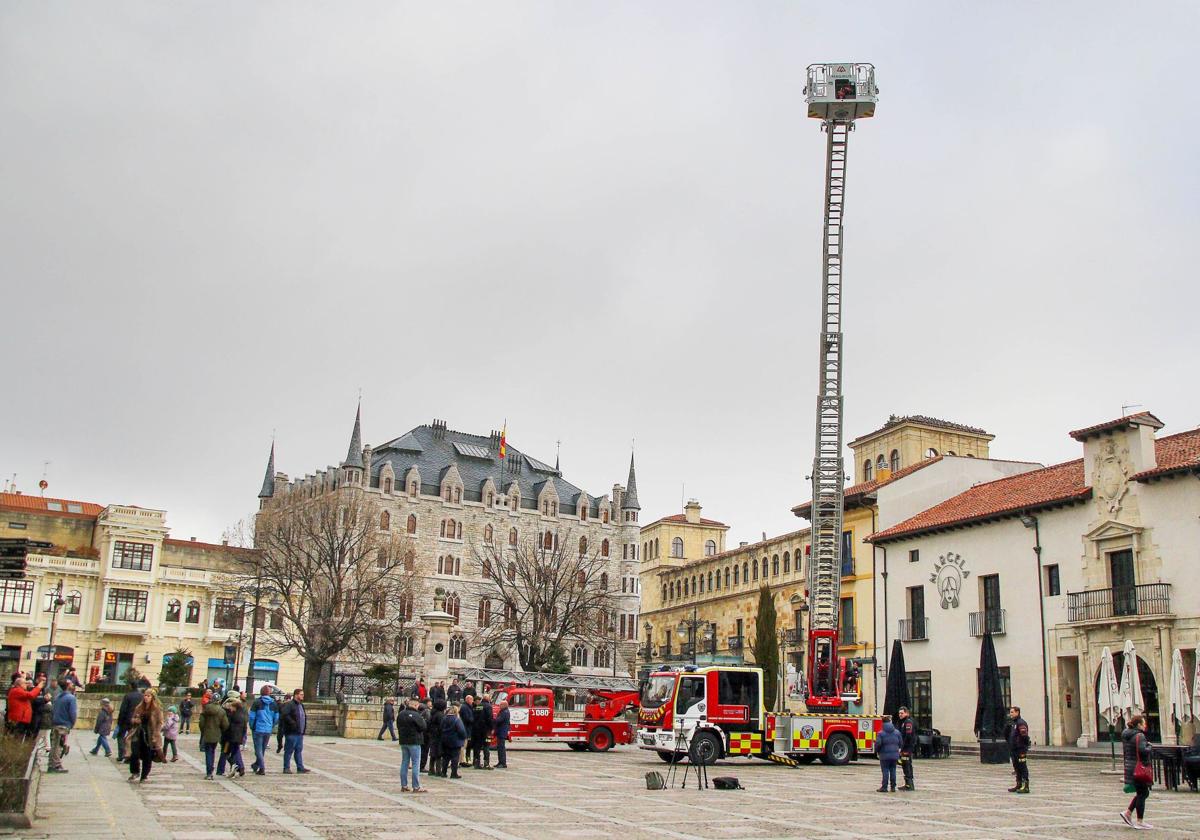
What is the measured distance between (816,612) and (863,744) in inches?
193

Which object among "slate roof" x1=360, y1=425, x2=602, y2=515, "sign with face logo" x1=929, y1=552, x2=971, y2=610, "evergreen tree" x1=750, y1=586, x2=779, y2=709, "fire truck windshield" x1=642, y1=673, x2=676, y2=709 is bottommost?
"fire truck windshield" x1=642, y1=673, x2=676, y2=709

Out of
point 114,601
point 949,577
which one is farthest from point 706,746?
point 114,601

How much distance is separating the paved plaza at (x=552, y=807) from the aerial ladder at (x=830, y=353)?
30.2ft

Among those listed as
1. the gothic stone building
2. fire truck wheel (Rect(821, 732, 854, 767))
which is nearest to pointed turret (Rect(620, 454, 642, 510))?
the gothic stone building

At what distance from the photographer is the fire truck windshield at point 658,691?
26.8 meters

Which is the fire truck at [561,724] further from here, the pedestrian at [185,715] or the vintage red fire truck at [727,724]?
the pedestrian at [185,715]

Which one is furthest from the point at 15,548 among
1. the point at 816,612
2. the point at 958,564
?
the point at 958,564

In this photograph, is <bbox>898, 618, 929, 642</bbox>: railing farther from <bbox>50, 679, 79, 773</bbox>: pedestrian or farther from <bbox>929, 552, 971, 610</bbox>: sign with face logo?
<bbox>50, 679, 79, 773</bbox>: pedestrian

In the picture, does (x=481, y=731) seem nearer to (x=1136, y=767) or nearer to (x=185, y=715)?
(x=1136, y=767)

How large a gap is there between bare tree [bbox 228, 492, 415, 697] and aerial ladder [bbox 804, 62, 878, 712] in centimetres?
2260

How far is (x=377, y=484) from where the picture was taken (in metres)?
85.9

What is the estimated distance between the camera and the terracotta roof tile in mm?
66625

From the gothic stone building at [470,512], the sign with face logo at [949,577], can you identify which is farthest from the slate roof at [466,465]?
the sign with face logo at [949,577]

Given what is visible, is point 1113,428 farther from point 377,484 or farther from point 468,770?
point 377,484
